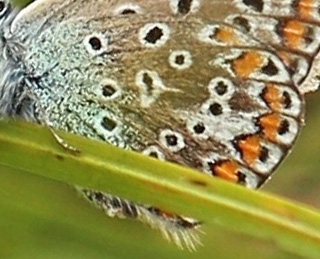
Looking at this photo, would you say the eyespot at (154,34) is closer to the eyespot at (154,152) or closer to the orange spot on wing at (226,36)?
the orange spot on wing at (226,36)

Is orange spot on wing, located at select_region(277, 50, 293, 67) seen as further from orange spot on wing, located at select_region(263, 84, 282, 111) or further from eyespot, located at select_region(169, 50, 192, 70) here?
eyespot, located at select_region(169, 50, 192, 70)

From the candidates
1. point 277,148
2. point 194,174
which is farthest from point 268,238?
point 277,148

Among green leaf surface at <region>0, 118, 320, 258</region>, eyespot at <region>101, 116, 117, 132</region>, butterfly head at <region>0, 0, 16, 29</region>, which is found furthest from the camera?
eyespot at <region>101, 116, 117, 132</region>

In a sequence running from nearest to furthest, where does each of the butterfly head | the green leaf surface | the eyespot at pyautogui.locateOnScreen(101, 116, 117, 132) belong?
1. the green leaf surface
2. the butterfly head
3. the eyespot at pyautogui.locateOnScreen(101, 116, 117, 132)

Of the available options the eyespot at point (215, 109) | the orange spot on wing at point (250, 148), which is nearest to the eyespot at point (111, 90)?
the eyespot at point (215, 109)

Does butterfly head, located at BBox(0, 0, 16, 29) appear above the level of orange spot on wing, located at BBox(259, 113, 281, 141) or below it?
above

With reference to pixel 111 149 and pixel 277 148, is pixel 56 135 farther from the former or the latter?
pixel 277 148

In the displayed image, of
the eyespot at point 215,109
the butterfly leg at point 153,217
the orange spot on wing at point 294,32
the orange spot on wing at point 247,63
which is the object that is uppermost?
the orange spot on wing at point 294,32

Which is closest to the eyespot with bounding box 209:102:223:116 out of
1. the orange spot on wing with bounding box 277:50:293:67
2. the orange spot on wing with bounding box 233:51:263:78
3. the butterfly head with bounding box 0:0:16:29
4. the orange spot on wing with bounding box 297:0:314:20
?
the orange spot on wing with bounding box 233:51:263:78
